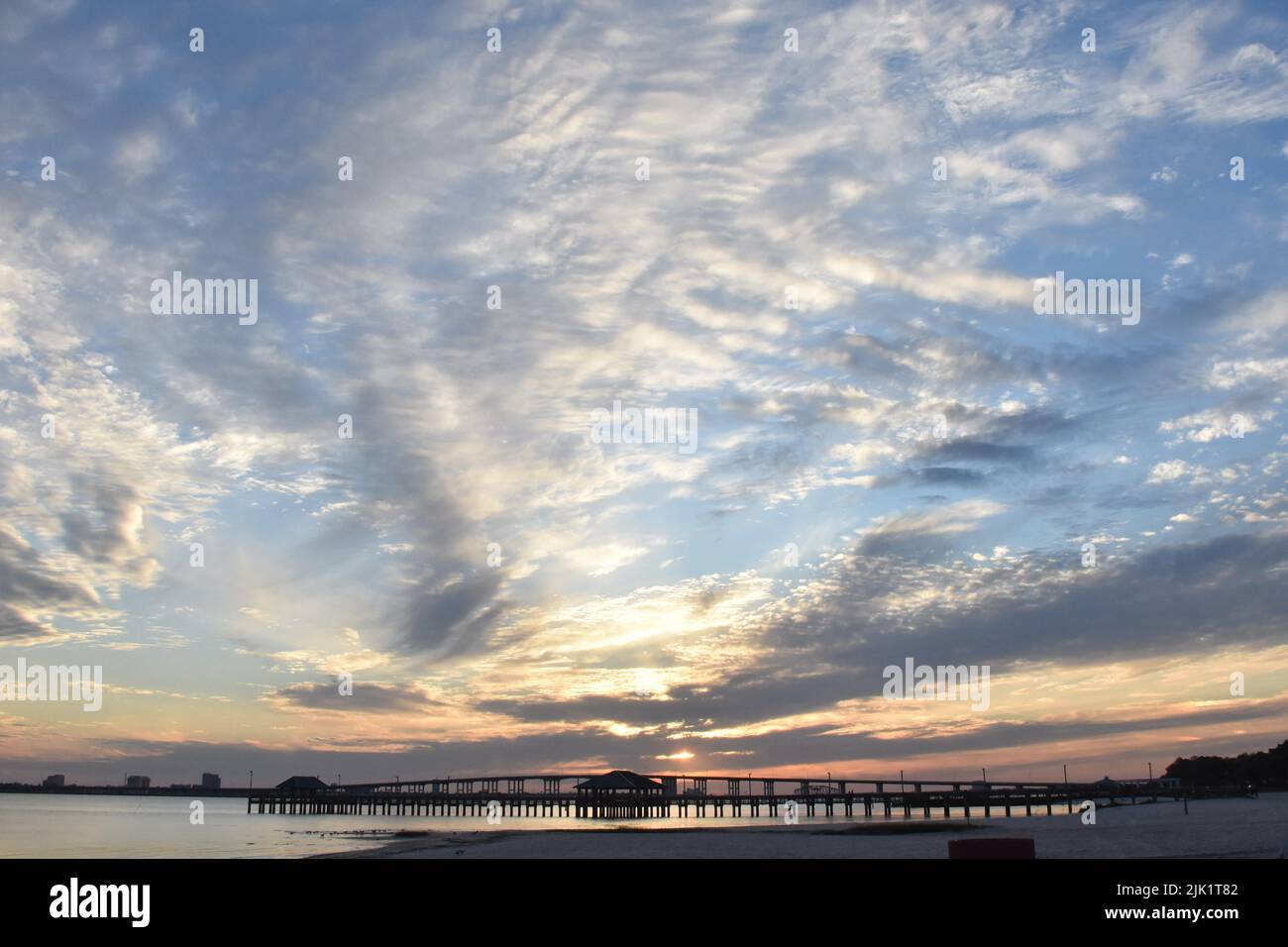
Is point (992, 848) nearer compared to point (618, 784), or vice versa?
point (992, 848)

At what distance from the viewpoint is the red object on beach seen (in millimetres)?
24812

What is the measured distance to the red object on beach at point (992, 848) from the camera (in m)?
24.8

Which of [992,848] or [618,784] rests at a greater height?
[992,848]

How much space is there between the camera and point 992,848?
24.9 metres

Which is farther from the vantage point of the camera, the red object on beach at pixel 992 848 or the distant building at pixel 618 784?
the distant building at pixel 618 784

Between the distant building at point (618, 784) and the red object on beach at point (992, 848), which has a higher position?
the red object on beach at point (992, 848)

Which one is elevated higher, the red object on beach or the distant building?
the red object on beach

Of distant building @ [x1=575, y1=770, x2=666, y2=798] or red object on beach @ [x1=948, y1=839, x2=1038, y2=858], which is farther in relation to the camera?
distant building @ [x1=575, y1=770, x2=666, y2=798]
